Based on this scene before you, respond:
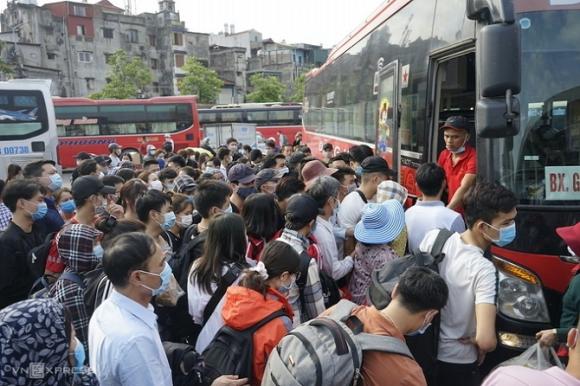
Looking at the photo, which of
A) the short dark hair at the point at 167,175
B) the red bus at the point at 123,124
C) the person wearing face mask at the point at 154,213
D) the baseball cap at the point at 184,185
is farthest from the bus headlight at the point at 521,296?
the red bus at the point at 123,124

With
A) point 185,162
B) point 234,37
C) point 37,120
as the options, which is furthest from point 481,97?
point 234,37

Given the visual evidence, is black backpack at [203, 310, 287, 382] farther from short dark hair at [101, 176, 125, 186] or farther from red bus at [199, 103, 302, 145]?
red bus at [199, 103, 302, 145]

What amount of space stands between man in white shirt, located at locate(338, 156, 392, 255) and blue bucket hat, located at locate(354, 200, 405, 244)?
0.74 m

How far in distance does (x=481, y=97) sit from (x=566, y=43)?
74cm

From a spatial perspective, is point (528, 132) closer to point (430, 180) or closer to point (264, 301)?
point (430, 180)

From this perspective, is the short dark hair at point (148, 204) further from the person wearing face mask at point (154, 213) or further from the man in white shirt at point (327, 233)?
the man in white shirt at point (327, 233)

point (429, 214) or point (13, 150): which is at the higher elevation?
point (13, 150)

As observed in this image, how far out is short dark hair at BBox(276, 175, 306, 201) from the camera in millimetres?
4250

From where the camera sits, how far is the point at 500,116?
2918 millimetres

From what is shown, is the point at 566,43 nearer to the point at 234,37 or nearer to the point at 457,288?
the point at 457,288

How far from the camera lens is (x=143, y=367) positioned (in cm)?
195

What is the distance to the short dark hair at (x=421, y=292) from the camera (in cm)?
191

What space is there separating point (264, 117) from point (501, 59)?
83.9 feet

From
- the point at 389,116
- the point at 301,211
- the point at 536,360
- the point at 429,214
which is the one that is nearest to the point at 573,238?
the point at 536,360
